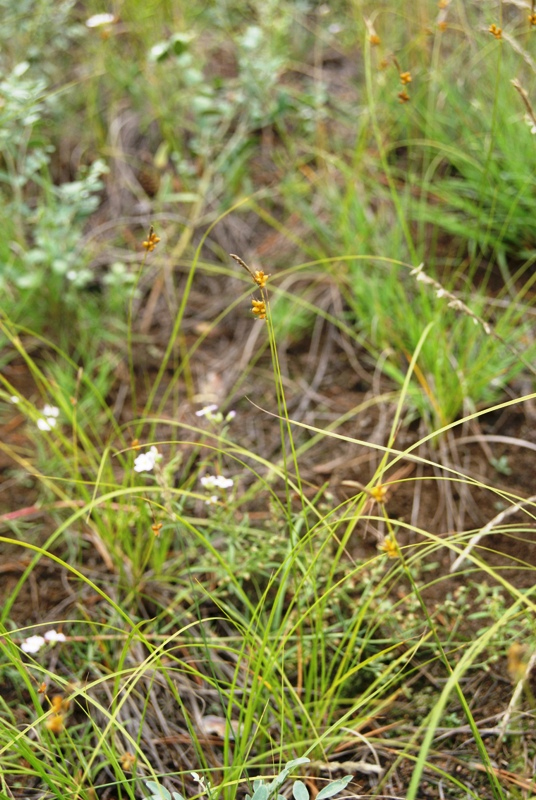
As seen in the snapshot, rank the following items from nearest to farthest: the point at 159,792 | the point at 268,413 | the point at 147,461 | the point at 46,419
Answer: the point at 159,792
the point at 268,413
the point at 147,461
the point at 46,419

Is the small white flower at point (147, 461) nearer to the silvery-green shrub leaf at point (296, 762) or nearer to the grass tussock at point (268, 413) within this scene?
the grass tussock at point (268, 413)

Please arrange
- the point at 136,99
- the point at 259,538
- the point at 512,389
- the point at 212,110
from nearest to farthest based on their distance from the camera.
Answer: the point at 259,538 → the point at 512,389 → the point at 212,110 → the point at 136,99

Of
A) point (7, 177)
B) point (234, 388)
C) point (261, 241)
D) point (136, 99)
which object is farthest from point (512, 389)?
point (136, 99)

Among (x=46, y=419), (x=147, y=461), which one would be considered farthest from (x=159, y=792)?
(x=46, y=419)

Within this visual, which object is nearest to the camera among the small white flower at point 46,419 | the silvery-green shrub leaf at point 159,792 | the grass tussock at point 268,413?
the silvery-green shrub leaf at point 159,792

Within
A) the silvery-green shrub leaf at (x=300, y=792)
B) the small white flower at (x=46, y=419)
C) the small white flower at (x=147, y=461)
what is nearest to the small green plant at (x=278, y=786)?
the silvery-green shrub leaf at (x=300, y=792)

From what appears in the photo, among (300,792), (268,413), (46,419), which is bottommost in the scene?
(300,792)

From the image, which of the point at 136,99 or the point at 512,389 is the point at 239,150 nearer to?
the point at 136,99

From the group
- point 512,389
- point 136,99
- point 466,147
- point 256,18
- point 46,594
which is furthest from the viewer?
point 256,18

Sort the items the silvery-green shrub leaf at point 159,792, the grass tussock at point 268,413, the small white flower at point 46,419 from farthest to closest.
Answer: the small white flower at point 46,419, the grass tussock at point 268,413, the silvery-green shrub leaf at point 159,792

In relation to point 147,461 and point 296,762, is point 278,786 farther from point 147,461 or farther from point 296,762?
point 147,461

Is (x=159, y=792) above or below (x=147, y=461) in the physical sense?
below
